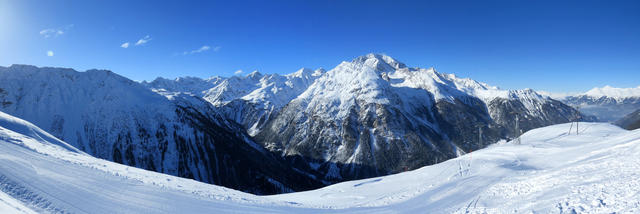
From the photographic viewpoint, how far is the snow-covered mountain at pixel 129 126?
13412 centimetres

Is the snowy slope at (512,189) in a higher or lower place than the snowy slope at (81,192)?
lower

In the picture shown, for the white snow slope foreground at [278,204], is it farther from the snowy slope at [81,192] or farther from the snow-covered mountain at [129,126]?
the snow-covered mountain at [129,126]

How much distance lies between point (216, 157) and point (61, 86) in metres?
104

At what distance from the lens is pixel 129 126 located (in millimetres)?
143250

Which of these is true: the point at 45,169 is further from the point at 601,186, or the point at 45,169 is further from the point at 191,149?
the point at 191,149

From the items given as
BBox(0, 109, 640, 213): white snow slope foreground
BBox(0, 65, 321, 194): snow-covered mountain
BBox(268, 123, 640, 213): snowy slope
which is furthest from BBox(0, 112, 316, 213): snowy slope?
BBox(0, 65, 321, 194): snow-covered mountain

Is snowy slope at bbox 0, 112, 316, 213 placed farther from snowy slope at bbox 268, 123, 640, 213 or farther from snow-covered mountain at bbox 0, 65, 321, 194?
snow-covered mountain at bbox 0, 65, 321, 194

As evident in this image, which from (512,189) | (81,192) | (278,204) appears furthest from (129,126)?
(512,189)

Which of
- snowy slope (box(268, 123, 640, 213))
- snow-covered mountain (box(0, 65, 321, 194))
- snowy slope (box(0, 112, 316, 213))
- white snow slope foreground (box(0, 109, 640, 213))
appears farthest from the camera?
snow-covered mountain (box(0, 65, 321, 194))

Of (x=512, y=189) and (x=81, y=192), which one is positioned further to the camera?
(x=512, y=189)

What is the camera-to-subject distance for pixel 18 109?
13688cm

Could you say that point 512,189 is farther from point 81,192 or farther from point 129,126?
point 129,126

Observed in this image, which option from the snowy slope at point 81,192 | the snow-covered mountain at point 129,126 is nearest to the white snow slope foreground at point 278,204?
the snowy slope at point 81,192

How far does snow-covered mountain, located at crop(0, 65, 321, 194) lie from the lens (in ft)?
440
